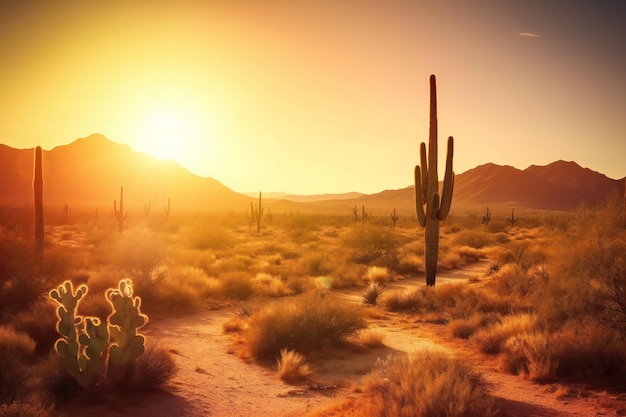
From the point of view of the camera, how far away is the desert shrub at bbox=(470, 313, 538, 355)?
32.6ft

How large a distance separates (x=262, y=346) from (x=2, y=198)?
374ft

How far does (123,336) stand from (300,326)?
4.14 metres

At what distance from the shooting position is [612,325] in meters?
9.24

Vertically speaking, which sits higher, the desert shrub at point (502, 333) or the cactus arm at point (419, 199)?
the cactus arm at point (419, 199)

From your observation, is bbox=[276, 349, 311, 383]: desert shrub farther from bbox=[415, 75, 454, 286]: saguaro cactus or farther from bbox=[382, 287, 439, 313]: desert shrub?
bbox=[415, 75, 454, 286]: saguaro cactus

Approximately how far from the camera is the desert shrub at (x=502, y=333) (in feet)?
32.6

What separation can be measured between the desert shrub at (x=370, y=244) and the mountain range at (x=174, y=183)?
99832mm

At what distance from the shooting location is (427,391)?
6.00 meters

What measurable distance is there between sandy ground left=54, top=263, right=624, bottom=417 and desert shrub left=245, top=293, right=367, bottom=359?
0.46m

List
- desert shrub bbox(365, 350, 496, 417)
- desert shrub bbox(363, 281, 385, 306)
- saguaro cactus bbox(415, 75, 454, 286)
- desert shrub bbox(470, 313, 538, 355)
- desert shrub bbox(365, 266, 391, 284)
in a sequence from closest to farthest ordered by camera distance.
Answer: desert shrub bbox(365, 350, 496, 417) < desert shrub bbox(470, 313, 538, 355) < desert shrub bbox(363, 281, 385, 306) < saguaro cactus bbox(415, 75, 454, 286) < desert shrub bbox(365, 266, 391, 284)

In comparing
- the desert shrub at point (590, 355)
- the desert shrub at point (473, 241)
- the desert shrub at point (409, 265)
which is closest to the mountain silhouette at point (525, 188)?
the desert shrub at point (473, 241)

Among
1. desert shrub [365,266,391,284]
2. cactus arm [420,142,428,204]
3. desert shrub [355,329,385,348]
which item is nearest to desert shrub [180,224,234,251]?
desert shrub [365,266,391,284]

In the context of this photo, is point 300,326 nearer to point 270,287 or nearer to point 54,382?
point 54,382

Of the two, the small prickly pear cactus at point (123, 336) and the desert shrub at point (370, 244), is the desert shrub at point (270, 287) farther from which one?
the small prickly pear cactus at point (123, 336)
